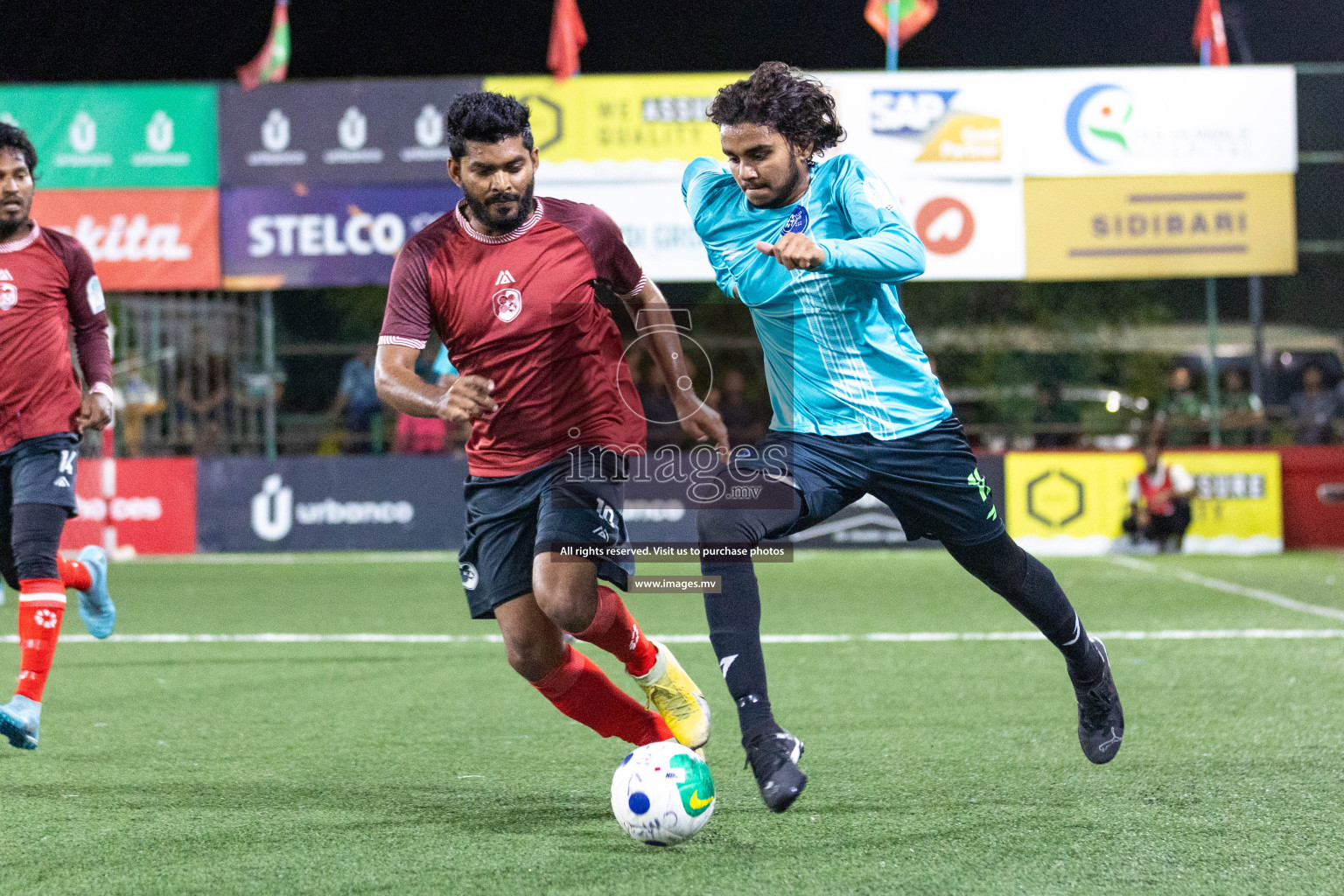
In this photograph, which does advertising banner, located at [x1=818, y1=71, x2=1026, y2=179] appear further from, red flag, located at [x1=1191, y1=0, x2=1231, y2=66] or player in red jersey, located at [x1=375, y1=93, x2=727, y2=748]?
player in red jersey, located at [x1=375, y1=93, x2=727, y2=748]

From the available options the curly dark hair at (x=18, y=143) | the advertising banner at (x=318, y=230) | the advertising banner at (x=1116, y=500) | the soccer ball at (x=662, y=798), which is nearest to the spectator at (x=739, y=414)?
the advertising banner at (x=1116, y=500)

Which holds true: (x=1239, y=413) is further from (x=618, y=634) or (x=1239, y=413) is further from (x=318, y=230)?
(x=618, y=634)

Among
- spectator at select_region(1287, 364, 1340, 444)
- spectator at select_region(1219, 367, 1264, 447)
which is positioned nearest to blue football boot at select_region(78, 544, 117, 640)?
spectator at select_region(1219, 367, 1264, 447)

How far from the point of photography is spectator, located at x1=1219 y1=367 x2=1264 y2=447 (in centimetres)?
1527

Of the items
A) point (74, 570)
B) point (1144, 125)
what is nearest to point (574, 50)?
point (1144, 125)

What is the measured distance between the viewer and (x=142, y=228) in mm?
15125

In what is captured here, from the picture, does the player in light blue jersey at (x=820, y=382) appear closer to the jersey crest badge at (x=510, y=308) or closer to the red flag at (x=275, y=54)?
the jersey crest badge at (x=510, y=308)

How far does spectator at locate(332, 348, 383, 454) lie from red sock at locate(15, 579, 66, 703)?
A: 10.5 meters

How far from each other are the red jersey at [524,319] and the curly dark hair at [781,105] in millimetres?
619

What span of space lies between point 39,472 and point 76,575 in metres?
1.26

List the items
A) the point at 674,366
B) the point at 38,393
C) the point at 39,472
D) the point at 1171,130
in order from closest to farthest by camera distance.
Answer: the point at 674,366 < the point at 39,472 < the point at 38,393 < the point at 1171,130

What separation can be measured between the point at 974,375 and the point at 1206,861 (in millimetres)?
14336

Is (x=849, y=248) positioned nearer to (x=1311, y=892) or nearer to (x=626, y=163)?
(x=1311, y=892)

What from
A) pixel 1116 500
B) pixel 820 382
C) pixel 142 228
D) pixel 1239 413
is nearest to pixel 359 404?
pixel 142 228
